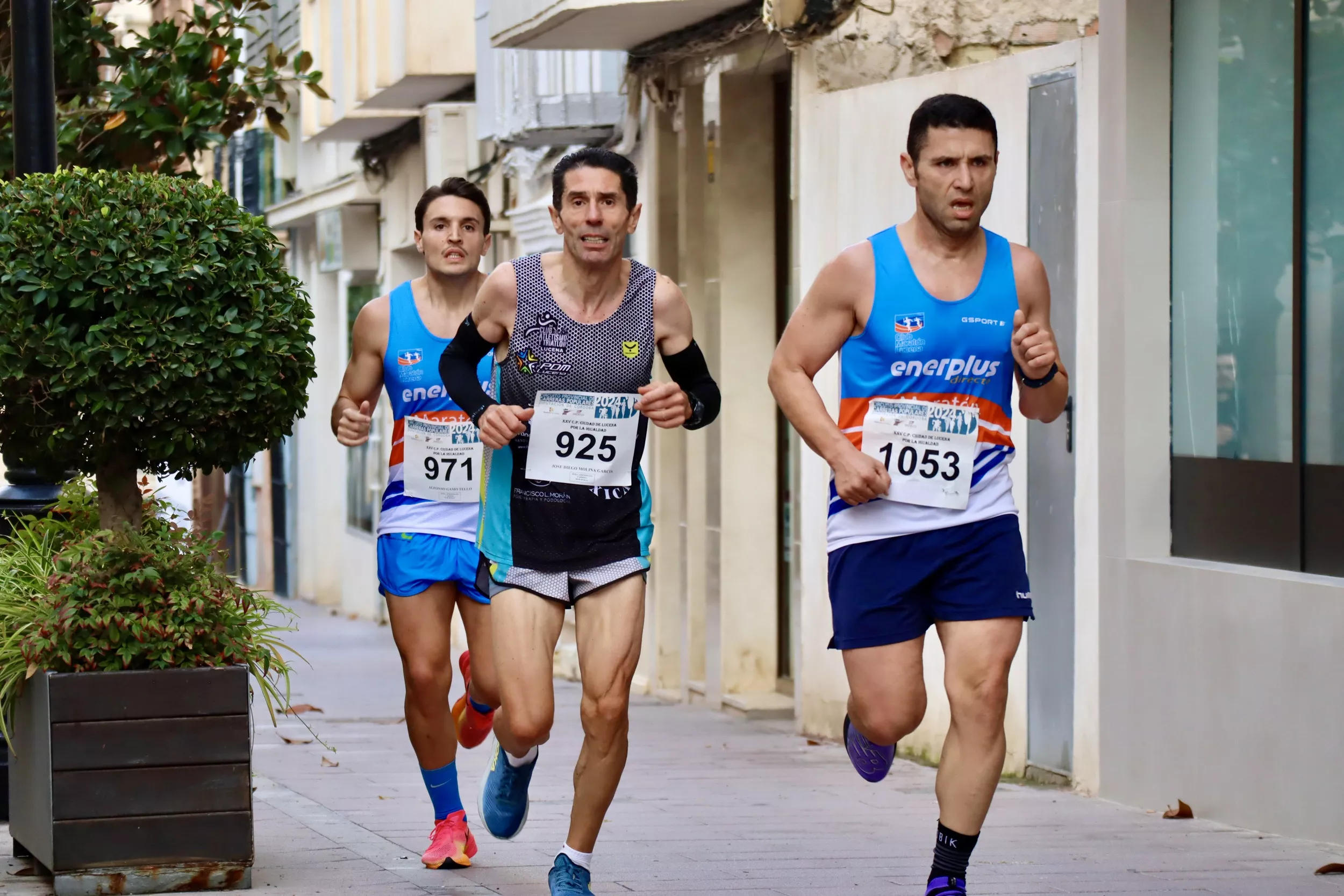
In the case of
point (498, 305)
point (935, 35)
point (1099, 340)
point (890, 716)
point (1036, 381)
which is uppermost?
point (935, 35)

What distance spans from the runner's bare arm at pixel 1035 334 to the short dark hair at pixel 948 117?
33 cm

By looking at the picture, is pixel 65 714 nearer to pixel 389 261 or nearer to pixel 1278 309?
pixel 1278 309

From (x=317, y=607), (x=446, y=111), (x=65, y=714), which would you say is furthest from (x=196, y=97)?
(x=317, y=607)

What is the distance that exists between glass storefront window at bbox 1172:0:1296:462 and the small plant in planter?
356cm

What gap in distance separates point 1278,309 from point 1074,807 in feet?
6.70

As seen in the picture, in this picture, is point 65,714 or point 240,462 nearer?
point 65,714

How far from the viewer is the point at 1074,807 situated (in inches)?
348

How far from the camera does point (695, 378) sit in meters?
6.61

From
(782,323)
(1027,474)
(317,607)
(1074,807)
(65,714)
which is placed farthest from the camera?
(317,607)

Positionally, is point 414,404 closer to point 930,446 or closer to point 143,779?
point 143,779

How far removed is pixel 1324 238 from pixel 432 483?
124 inches

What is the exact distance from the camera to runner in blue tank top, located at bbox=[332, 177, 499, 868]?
751cm

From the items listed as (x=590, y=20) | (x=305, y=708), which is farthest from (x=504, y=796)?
(x=305, y=708)

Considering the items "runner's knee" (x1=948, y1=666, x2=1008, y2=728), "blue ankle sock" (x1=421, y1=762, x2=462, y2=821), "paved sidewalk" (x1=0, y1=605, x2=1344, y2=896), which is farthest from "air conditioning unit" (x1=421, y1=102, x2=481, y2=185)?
"runner's knee" (x1=948, y1=666, x2=1008, y2=728)
